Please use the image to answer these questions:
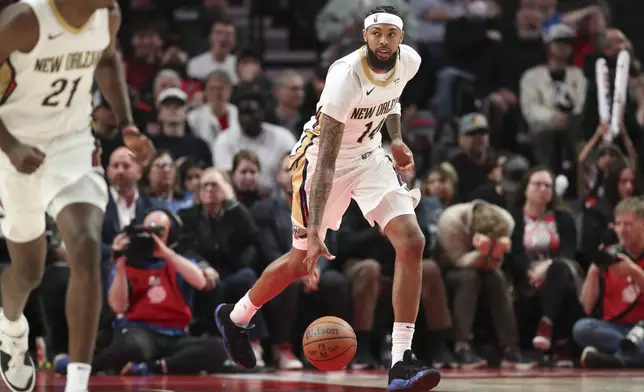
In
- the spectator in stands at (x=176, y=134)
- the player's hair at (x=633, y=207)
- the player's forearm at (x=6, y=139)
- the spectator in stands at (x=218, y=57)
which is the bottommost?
the player's hair at (x=633, y=207)

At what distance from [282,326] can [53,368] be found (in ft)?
6.03

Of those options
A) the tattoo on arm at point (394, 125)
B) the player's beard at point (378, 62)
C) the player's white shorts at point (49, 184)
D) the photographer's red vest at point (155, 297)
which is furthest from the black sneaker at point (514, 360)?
the player's white shorts at point (49, 184)

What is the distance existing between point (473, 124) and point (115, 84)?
18.7 ft

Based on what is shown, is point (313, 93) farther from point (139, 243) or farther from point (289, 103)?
point (139, 243)

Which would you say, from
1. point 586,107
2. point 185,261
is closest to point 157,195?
point 185,261

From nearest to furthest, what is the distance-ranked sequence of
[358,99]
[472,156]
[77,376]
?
1. [77,376]
2. [358,99]
3. [472,156]

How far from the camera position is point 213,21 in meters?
13.8

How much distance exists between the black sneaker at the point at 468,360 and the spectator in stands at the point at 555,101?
3319 millimetres

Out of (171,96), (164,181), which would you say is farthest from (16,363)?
(171,96)

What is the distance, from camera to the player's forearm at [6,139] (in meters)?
5.76

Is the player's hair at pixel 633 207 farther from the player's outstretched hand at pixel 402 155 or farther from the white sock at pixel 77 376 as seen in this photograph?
the white sock at pixel 77 376

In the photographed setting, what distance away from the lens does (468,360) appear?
978 cm

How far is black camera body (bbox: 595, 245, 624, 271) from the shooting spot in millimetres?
9516

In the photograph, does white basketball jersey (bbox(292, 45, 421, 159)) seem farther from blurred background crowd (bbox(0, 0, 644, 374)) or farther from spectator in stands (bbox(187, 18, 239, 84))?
spectator in stands (bbox(187, 18, 239, 84))
